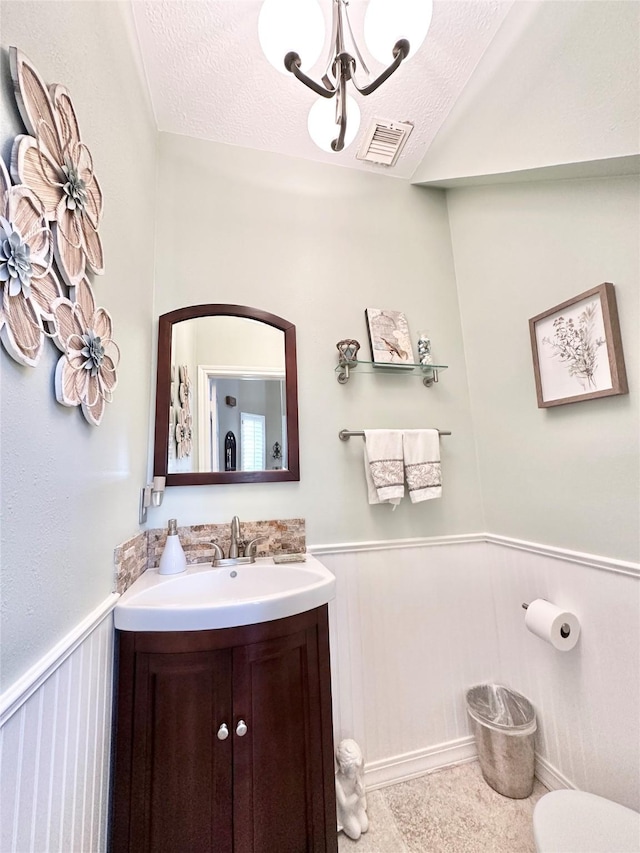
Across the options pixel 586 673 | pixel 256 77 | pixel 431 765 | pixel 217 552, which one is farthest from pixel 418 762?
pixel 256 77

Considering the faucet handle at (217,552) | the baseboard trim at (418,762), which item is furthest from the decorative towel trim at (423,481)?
the baseboard trim at (418,762)

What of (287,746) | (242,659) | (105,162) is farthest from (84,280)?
(287,746)

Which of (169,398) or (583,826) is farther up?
(169,398)

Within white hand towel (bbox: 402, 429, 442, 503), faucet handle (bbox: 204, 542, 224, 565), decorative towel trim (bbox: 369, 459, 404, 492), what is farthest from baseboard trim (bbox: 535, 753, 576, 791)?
faucet handle (bbox: 204, 542, 224, 565)

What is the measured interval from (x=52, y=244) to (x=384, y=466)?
1267mm

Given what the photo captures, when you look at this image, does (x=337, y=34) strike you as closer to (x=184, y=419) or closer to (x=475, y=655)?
(x=184, y=419)

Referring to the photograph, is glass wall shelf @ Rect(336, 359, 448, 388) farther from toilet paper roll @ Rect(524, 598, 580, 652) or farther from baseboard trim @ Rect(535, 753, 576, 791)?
baseboard trim @ Rect(535, 753, 576, 791)

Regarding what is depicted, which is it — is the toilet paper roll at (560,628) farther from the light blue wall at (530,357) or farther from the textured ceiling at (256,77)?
the textured ceiling at (256,77)

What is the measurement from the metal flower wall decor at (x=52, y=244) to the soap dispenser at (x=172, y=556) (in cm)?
55

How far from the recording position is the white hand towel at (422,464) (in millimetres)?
1490

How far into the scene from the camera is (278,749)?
0.95 m

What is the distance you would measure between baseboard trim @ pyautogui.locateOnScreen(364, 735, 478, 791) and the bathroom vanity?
435 millimetres

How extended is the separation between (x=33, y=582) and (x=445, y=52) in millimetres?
2122

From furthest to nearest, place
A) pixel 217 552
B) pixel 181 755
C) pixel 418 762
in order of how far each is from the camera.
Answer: pixel 418 762 < pixel 217 552 < pixel 181 755
